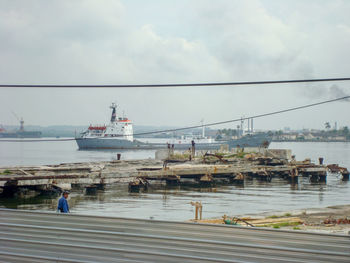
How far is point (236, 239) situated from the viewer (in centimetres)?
499

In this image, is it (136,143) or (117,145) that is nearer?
(117,145)

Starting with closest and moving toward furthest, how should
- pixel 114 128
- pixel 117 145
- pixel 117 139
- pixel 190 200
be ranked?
1. pixel 190 200
2. pixel 114 128
3. pixel 117 139
4. pixel 117 145

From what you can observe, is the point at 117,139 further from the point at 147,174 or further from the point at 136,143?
the point at 147,174

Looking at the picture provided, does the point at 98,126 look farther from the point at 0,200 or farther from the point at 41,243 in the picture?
the point at 41,243

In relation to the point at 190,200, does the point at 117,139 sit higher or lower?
higher

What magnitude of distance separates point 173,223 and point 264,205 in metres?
17.2

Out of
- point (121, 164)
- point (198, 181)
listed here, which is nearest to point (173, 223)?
point (198, 181)

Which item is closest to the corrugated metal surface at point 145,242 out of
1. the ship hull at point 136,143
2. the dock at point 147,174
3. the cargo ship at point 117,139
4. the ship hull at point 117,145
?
the dock at point 147,174

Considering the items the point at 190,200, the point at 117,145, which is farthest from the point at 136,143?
the point at 190,200

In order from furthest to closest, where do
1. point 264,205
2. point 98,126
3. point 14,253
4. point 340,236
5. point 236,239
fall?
point 98,126 → point 264,205 → point 14,253 → point 236,239 → point 340,236

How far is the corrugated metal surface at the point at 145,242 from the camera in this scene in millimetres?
4781

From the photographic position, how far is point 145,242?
5.32 m

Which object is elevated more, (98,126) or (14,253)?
(98,126)

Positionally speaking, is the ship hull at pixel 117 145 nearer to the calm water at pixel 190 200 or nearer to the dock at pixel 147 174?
the dock at pixel 147 174
